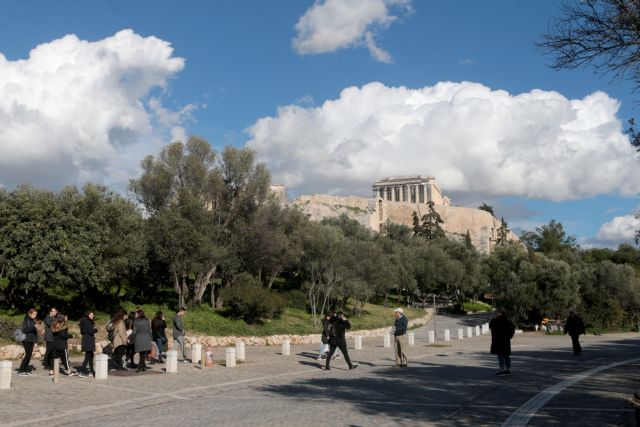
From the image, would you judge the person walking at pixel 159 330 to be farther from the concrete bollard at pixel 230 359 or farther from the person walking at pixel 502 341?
the person walking at pixel 502 341

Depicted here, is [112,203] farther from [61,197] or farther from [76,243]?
[76,243]

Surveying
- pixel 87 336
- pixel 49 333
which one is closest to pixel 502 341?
pixel 87 336

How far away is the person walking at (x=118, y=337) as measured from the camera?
50.8 ft

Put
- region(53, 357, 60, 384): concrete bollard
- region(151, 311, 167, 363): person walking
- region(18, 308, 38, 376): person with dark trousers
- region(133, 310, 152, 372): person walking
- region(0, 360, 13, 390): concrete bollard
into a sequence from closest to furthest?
region(0, 360, 13, 390): concrete bollard → region(53, 357, 60, 384): concrete bollard → region(18, 308, 38, 376): person with dark trousers → region(133, 310, 152, 372): person walking → region(151, 311, 167, 363): person walking

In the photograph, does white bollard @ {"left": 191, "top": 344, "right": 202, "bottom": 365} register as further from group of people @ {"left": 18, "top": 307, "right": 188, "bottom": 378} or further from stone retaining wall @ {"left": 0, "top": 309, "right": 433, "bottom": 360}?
stone retaining wall @ {"left": 0, "top": 309, "right": 433, "bottom": 360}

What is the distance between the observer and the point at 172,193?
115 ft

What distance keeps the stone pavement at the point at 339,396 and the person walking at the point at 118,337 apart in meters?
0.95

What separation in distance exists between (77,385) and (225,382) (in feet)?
11.7

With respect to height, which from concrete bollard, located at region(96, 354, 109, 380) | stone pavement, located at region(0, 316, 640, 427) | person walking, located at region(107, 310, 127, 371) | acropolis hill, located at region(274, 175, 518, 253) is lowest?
stone pavement, located at region(0, 316, 640, 427)

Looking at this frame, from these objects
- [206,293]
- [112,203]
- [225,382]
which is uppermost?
[112,203]

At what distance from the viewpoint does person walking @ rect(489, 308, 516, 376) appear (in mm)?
14828

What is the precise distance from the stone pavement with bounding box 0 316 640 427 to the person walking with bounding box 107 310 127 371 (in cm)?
A: 95

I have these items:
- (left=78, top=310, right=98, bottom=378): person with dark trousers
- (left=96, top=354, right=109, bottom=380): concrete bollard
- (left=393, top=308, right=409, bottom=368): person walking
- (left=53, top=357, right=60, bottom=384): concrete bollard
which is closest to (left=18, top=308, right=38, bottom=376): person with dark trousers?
(left=78, top=310, right=98, bottom=378): person with dark trousers

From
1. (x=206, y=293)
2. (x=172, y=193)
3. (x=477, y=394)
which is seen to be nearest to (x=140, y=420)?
(x=477, y=394)
